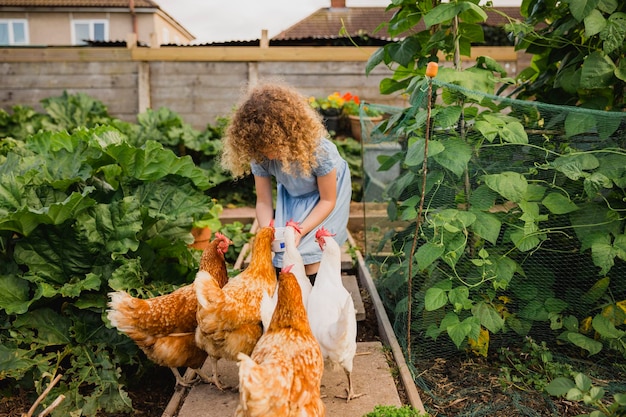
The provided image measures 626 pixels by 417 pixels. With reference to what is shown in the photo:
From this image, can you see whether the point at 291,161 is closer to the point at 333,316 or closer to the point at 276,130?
the point at 276,130

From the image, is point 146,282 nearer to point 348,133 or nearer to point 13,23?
point 348,133

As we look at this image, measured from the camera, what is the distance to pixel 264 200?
10.6 ft

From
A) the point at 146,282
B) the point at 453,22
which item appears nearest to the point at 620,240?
the point at 453,22

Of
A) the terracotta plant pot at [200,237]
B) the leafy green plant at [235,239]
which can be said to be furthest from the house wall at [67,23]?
the terracotta plant pot at [200,237]

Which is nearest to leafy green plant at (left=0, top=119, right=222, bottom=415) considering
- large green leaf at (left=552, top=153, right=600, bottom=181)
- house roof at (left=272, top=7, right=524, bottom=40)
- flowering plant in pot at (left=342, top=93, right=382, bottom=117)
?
large green leaf at (left=552, top=153, right=600, bottom=181)

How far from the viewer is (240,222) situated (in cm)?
595

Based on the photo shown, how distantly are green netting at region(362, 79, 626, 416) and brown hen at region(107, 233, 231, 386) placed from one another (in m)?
1.20

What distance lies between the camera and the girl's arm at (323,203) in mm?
2975

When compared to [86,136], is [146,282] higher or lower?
lower

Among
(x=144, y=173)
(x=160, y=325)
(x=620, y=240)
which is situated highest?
(x=144, y=173)

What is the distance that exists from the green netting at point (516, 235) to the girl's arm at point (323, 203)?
43 centimetres

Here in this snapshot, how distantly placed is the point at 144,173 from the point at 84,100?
502 centimetres

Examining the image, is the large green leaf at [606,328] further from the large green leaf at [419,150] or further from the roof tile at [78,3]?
the roof tile at [78,3]

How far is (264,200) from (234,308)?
92 cm
